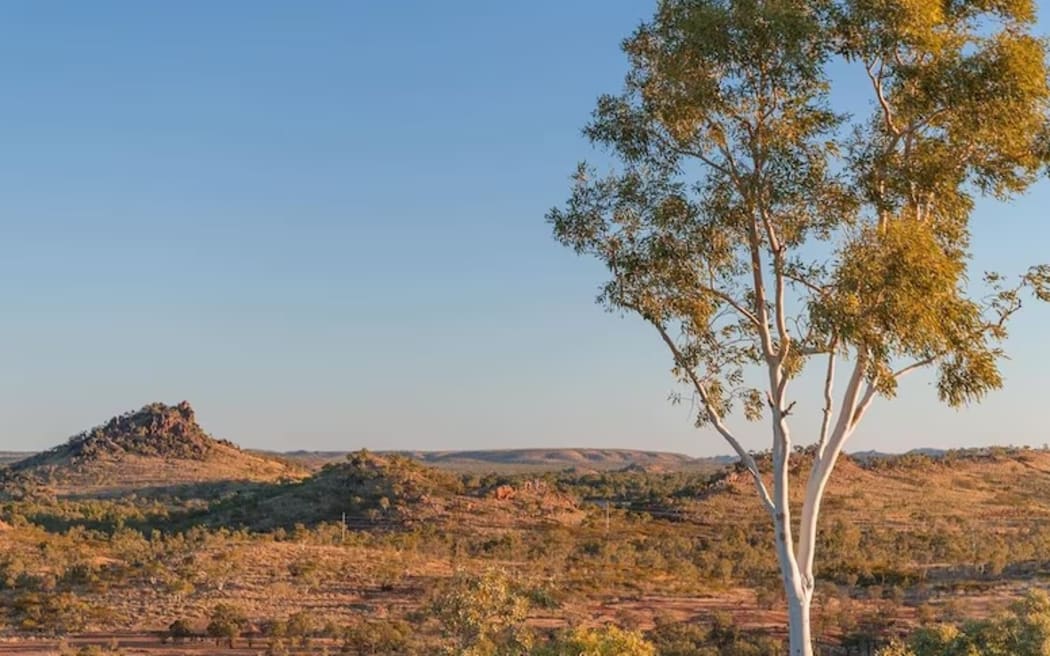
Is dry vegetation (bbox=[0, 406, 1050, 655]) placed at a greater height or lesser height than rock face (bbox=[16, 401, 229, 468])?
lesser

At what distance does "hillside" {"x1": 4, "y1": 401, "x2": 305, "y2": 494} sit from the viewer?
3327 inches

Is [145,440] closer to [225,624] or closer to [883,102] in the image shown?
[225,624]

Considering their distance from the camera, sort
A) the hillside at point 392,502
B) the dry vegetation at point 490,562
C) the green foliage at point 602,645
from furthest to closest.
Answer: the hillside at point 392,502, the dry vegetation at point 490,562, the green foliage at point 602,645

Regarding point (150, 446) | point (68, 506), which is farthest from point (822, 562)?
point (150, 446)

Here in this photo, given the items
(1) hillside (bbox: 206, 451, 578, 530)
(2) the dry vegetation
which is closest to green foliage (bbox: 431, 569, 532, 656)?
(2) the dry vegetation

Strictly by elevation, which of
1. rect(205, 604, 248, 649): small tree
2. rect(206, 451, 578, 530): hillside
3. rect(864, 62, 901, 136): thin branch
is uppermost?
rect(864, 62, 901, 136): thin branch

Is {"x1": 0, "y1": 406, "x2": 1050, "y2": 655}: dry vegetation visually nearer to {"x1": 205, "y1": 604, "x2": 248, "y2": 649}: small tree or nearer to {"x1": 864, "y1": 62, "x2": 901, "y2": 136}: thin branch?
{"x1": 205, "y1": 604, "x2": 248, "y2": 649}: small tree

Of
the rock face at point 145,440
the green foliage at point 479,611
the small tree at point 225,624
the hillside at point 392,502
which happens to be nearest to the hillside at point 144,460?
the rock face at point 145,440

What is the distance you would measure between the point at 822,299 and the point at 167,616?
20584 millimetres

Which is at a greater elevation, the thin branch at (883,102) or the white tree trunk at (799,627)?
the thin branch at (883,102)

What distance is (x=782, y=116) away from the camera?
14.2 m

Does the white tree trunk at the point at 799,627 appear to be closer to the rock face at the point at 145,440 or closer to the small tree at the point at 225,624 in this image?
the small tree at the point at 225,624

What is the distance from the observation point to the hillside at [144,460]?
84.5 metres

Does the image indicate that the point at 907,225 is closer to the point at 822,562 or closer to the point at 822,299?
the point at 822,299
